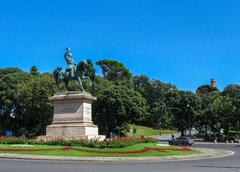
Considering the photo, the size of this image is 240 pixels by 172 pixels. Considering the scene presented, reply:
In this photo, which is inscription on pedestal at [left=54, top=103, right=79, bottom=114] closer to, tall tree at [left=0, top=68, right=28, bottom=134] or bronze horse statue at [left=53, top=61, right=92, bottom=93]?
bronze horse statue at [left=53, top=61, right=92, bottom=93]

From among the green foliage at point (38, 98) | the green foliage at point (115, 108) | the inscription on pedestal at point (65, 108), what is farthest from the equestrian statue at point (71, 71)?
the green foliage at point (115, 108)

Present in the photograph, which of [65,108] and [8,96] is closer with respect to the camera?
[65,108]

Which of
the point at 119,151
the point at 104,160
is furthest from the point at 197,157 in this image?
the point at 104,160

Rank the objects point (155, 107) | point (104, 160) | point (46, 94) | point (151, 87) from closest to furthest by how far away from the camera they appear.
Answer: point (104, 160) → point (46, 94) → point (155, 107) → point (151, 87)

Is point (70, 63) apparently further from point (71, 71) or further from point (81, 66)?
point (81, 66)

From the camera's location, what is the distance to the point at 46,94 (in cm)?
5809

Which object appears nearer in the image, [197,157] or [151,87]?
[197,157]

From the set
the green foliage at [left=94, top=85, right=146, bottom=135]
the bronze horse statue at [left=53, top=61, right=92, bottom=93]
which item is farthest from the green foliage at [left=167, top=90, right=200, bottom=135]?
the bronze horse statue at [left=53, top=61, right=92, bottom=93]

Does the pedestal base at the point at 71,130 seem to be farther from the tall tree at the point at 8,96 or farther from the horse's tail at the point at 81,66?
the tall tree at the point at 8,96

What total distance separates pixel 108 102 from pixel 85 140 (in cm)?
3637

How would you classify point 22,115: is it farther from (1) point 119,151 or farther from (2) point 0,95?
(1) point 119,151

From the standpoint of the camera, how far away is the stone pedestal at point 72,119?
1172 inches

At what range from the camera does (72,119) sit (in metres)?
30.5

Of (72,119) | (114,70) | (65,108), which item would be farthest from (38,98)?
(114,70)
